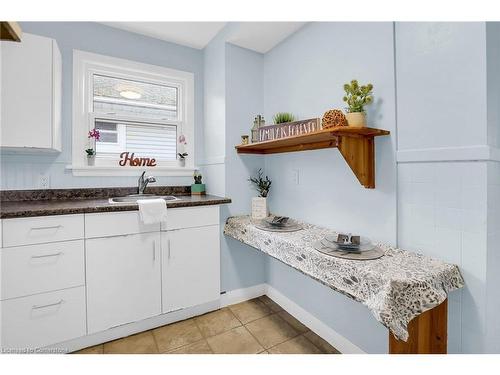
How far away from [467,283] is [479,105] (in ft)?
2.59

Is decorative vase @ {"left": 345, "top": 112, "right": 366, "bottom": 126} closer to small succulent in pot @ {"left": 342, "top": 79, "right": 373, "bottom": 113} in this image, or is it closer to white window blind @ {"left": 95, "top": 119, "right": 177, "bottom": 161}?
small succulent in pot @ {"left": 342, "top": 79, "right": 373, "bottom": 113}

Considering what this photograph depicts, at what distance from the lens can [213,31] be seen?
93.9 inches

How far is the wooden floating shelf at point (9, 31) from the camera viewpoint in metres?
0.80

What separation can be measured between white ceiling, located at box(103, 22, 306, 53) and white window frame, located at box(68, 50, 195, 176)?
0.96 ft

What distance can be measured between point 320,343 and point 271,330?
367 mm

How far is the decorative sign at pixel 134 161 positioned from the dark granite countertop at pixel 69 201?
247 mm

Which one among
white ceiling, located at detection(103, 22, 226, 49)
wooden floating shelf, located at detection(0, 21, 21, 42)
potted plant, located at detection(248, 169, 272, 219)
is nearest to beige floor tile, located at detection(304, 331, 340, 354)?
potted plant, located at detection(248, 169, 272, 219)

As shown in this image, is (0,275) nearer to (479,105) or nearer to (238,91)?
(238,91)

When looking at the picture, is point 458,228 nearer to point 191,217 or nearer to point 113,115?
point 191,217

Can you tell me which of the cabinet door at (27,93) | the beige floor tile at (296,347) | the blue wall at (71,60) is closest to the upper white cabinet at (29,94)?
the cabinet door at (27,93)

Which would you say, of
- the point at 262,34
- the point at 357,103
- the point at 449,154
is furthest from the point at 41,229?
the point at 449,154

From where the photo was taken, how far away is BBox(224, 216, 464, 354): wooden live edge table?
99 cm

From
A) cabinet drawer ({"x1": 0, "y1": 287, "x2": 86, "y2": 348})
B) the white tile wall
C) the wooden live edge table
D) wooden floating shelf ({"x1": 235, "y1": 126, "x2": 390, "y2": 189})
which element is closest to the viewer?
the wooden live edge table
